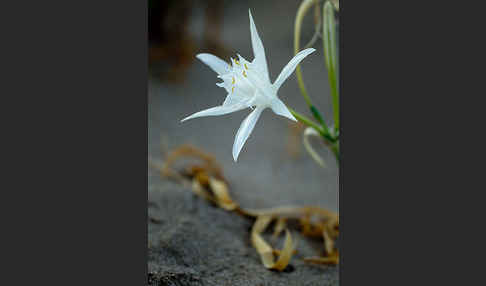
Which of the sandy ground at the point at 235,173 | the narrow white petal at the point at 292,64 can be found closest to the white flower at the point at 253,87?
the narrow white petal at the point at 292,64

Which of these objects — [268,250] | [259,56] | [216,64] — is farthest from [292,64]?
[268,250]

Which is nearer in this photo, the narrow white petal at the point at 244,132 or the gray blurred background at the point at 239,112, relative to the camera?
the narrow white petal at the point at 244,132

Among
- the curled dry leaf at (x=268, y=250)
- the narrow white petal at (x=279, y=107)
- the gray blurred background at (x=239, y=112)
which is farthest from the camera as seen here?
the gray blurred background at (x=239, y=112)

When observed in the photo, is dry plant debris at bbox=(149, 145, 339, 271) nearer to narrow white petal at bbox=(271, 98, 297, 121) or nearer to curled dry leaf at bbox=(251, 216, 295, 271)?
curled dry leaf at bbox=(251, 216, 295, 271)

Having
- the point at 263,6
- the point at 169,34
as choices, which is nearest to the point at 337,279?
the point at 263,6

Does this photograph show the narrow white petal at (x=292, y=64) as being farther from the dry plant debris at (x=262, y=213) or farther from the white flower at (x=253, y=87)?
the dry plant debris at (x=262, y=213)

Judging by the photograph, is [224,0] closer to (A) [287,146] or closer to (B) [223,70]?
(B) [223,70]
